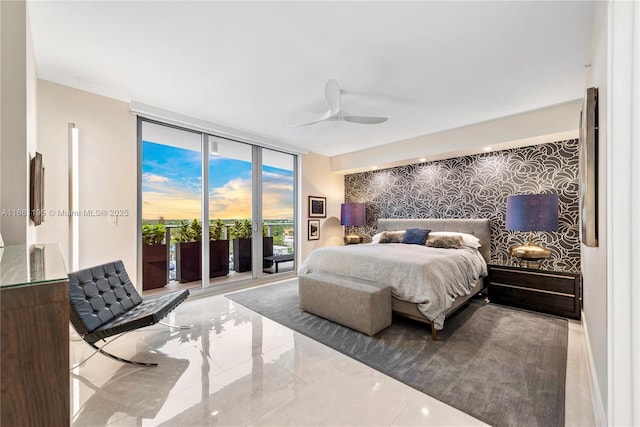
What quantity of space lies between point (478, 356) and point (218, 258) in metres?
4.03

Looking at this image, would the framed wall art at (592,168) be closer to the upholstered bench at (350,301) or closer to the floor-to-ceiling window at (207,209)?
the upholstered bench at (350,301)

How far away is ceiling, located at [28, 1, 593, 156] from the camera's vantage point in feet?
→ 6.24

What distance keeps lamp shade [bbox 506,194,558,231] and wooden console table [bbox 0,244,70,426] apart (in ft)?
13.9

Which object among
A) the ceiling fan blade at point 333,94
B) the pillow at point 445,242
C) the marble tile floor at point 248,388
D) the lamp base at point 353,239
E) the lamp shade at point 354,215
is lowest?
the marble tile floor at point 248,388

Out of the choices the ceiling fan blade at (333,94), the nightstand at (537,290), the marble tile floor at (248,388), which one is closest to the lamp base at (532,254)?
the nightstand at (537,290)

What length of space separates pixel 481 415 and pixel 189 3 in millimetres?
3327

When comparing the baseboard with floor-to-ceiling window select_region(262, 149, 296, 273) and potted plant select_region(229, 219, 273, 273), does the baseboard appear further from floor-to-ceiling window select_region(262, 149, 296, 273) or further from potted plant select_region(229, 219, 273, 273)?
potted plant select_region(229, 219, 273, 273)

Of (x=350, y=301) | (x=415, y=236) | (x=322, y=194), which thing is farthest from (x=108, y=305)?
(x=322, y=194)

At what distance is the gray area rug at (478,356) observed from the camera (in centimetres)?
174

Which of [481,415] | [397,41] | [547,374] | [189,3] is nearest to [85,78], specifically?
[189,3]

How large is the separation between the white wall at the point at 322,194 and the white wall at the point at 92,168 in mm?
3077

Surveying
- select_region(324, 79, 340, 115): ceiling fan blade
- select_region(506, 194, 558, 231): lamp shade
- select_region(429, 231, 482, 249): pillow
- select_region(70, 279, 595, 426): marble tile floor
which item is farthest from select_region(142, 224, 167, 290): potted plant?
select_region(506, 194, 558, 231): lamp shade

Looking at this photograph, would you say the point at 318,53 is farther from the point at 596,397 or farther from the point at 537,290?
the point at 537,290

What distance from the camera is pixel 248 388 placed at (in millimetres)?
1916
